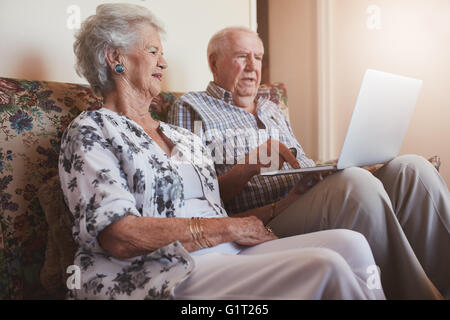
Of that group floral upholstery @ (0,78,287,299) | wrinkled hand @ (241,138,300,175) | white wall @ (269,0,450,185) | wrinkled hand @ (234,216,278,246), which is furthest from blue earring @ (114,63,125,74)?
white wall @ (269,0,450,185)

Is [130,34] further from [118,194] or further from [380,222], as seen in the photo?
[380,222]

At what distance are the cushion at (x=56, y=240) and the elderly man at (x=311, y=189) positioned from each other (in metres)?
0.48

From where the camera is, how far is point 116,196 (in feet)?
2.67

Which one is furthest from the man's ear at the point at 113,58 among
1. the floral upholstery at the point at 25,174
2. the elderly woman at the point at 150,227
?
the floral upholstery at the point at 25,174

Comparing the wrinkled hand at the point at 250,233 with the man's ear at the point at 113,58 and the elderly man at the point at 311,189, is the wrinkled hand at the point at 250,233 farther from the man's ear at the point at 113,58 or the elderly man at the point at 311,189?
the man's ear at the point at 113,58

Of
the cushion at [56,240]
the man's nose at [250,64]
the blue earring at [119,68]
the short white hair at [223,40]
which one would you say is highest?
the short white hair at [223,40]

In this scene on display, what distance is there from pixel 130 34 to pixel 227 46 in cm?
58

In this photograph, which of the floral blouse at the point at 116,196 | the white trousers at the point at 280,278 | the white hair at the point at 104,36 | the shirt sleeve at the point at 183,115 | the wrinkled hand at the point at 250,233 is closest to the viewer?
the white trousers at the point at 280,278

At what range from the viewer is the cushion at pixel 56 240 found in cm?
102

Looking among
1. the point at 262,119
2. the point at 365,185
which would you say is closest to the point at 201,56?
the point at 262,119

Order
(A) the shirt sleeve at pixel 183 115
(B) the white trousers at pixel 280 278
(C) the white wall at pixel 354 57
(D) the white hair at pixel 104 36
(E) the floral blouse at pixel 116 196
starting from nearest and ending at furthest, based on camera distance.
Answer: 1. (B) the white trousers at pixel 280 278
2. (E) the floral blouse at pixel 116 196
3. (D) the white hair at pixel 104 36
4. (A) the shirt sleeve at pixel 183 115
5. (C) the white wall at pixel 354 57

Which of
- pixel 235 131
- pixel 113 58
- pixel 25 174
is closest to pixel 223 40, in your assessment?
pixel 235 131

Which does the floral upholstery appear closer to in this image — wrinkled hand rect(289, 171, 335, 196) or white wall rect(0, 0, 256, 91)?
white wall rect(0, 0, 256, 91)

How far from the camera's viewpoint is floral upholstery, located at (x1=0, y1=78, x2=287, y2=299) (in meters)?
1.02
